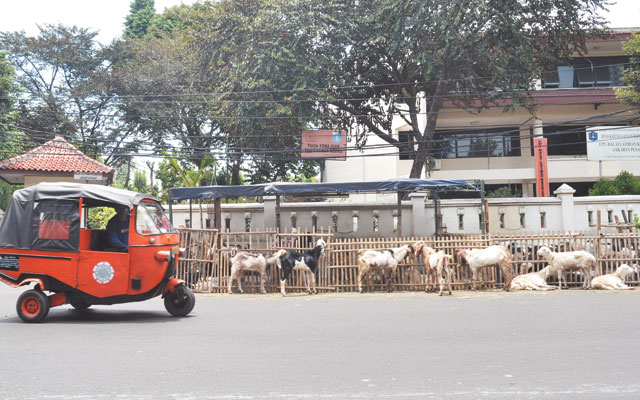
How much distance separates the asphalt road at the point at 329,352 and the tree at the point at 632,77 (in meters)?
17.9

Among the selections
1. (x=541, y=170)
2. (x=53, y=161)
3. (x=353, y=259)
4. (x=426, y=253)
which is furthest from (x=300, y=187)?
(x=541, y=170)

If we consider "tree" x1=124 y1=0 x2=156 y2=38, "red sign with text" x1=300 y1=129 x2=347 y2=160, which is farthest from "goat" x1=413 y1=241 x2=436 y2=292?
"tree" x1=124 y1=0 x2=156 y2=38

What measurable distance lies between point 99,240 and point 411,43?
14779mm

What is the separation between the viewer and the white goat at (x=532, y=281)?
14938 millimetres

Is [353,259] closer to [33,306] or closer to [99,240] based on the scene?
[99,240]

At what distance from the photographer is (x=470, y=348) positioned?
7711mm

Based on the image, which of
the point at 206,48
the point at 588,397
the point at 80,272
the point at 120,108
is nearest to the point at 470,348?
the point at 588,397

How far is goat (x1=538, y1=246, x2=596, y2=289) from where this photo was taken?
14842 mm

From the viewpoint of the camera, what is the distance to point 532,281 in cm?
1500

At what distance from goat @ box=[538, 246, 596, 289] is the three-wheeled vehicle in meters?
9.66

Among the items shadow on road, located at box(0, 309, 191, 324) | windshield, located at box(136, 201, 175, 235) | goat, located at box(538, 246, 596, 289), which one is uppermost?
windshield, located at box(136, 201, 175, 235)

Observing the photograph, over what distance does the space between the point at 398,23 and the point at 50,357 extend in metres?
17.5

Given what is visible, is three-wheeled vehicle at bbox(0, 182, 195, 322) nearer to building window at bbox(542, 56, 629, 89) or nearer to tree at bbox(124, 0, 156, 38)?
building window at bbox(542, 56, 629, 89)

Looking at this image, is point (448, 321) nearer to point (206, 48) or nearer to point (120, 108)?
point (206, 48)
